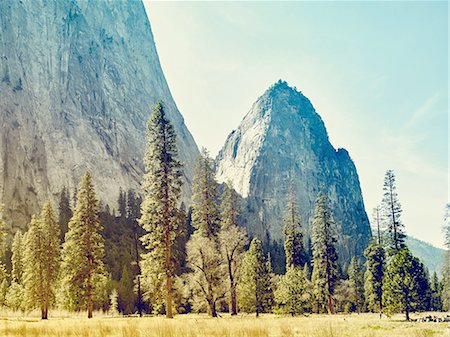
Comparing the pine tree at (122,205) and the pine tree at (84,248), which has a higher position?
the pine tree at (122,205)

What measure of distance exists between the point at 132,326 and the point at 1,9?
159289 mm

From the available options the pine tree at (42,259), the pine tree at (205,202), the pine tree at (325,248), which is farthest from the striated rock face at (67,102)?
the pine tree at (205,202)

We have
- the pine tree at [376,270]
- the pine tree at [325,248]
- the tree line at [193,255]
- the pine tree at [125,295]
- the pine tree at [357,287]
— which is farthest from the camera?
the pine tree at [357,287]

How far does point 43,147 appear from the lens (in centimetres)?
13750

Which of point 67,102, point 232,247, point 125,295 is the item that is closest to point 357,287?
point 125,295

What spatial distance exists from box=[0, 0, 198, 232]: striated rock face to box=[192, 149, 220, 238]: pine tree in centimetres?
9407

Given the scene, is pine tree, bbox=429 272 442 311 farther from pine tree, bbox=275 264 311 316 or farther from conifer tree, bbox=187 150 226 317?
conifer tree, bbox=187 150 226 317

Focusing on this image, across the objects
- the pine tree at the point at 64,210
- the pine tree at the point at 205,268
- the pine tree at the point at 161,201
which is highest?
the pine tree at the point at 64,210

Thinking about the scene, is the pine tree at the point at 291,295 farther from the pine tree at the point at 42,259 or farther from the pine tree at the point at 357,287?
the pine tree at the point at 357,287

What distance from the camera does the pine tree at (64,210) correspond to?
357 ft

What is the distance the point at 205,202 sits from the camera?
139ft

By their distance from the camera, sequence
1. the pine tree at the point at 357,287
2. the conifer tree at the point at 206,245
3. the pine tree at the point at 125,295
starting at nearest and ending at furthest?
the conifer tree at the point at 206,245
the pine tree at the point at 125,295
the pine tree at the point at 357,287

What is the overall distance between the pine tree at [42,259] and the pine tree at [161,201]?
62.0ft

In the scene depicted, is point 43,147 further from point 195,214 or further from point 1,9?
point 195,214
